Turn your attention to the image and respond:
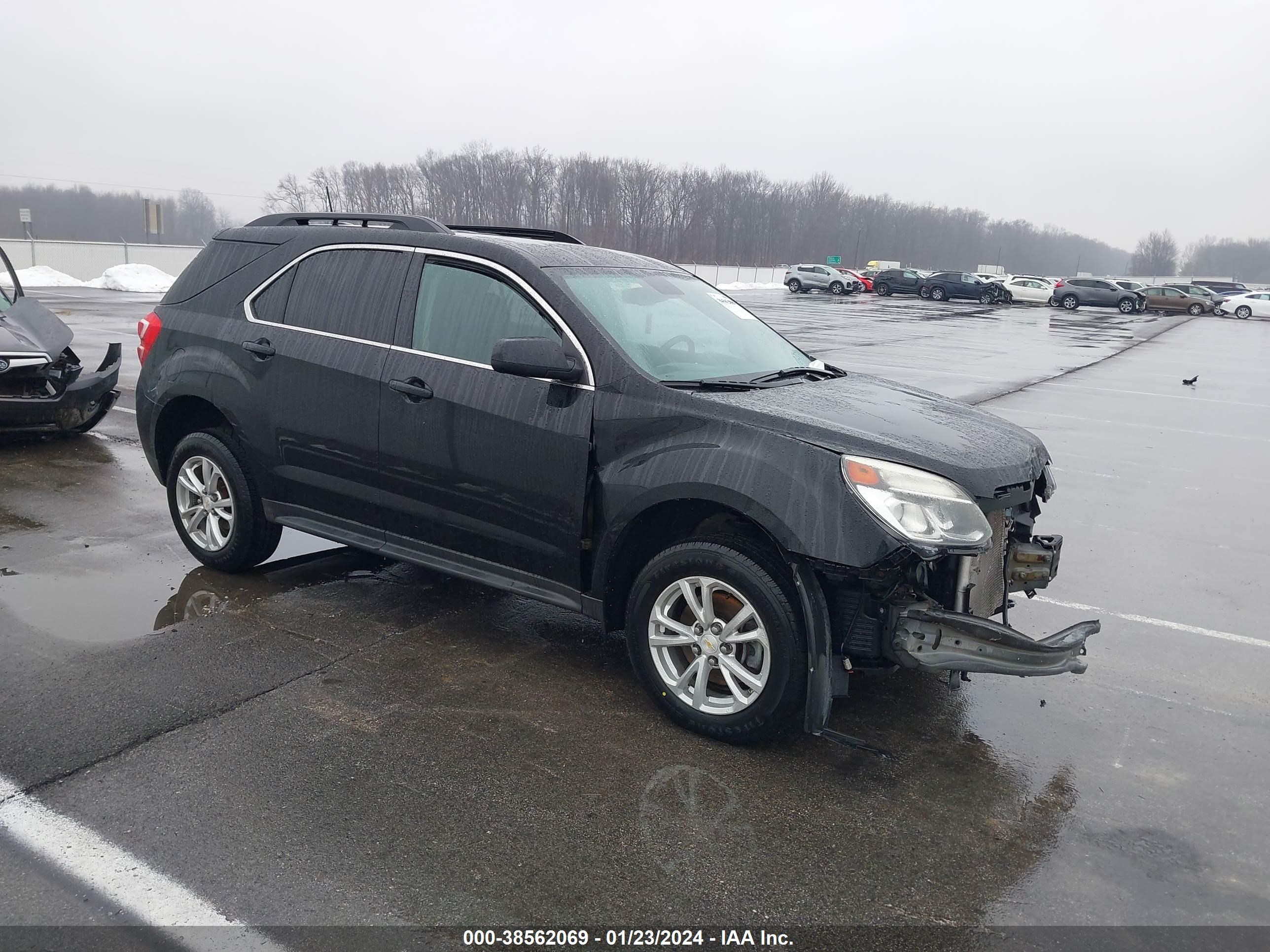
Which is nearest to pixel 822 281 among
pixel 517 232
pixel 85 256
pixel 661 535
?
pixel 85 256

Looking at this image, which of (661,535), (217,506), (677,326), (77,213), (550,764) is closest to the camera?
(550,764)

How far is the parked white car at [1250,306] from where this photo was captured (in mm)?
50781

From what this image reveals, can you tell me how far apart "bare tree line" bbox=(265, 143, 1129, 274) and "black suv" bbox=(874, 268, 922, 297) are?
113 ft

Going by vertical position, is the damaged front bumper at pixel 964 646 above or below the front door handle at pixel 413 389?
below

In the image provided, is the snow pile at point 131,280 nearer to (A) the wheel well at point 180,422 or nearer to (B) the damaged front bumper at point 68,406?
(B) the damaged front bumper at point 68,406

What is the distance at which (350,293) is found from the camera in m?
4.96

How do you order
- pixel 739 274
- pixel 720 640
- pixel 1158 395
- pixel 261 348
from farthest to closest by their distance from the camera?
pixel 739 274
pixel 1158 395
pixel 261 348
pixel 720 640

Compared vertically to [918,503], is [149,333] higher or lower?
higher

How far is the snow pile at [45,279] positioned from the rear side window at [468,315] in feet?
116

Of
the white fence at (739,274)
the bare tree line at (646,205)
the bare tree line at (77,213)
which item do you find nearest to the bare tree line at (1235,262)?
the bare tree line at (646,205)

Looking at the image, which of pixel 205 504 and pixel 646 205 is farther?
pixel 646 205

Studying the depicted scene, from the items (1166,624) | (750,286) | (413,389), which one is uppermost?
(750,286)

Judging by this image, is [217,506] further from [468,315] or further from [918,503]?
[918,503]

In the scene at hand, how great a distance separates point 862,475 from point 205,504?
379 centimetres
